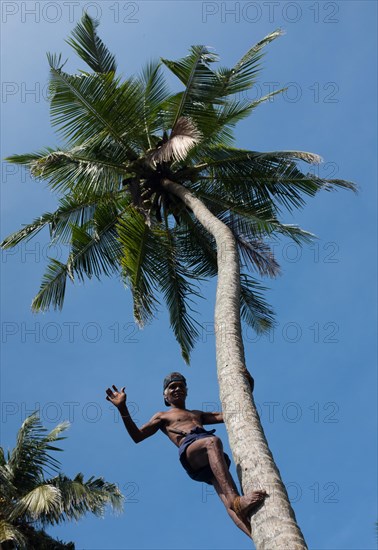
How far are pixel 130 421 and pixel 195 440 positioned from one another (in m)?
0.81

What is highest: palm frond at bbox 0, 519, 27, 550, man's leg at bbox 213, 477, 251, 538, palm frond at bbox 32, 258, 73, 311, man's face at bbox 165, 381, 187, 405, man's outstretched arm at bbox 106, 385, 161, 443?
palm frond at bbox 32, 258, 73, 311

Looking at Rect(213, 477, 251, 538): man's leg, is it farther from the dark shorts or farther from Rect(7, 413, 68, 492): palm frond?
Rect(7, 413, 68, 492): palm frond

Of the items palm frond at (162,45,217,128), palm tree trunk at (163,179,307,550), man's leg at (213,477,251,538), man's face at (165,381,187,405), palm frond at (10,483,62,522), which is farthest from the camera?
palm frond at (10,483,62,522)

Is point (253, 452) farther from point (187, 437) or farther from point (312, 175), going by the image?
point (312, 175)

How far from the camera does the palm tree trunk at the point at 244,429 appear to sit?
17.1 ft


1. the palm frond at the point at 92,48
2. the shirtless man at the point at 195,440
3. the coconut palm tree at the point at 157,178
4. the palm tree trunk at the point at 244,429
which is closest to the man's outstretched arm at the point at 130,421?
the shirtless man at the point at 195,440

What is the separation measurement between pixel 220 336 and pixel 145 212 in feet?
16.5

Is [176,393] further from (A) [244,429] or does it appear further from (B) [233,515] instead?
(B) [233,515]

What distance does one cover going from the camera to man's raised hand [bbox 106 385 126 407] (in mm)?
7195

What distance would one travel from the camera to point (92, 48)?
44.3 ft

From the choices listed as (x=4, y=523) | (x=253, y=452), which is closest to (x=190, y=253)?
(x=4, y=523)

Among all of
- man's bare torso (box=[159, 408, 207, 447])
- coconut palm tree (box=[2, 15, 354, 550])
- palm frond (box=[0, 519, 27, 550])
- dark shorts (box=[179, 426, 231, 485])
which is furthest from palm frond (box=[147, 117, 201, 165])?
palm frond (box=[0, 519, 27, 550])

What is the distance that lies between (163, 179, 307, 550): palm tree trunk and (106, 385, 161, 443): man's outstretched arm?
976 mm

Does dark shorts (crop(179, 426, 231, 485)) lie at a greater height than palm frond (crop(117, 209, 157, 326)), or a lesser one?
lesser
